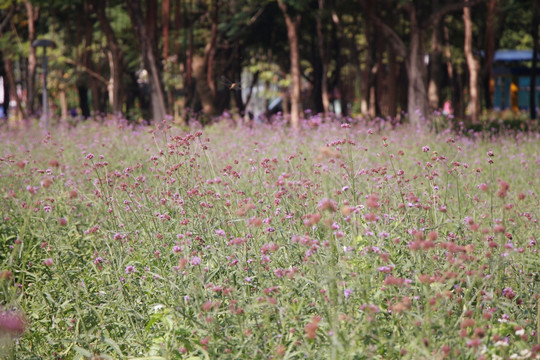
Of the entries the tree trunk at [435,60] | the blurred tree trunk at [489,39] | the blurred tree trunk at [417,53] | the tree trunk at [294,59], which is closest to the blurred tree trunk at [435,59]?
the tree trunk at [435,60]

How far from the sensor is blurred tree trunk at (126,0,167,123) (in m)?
16.7

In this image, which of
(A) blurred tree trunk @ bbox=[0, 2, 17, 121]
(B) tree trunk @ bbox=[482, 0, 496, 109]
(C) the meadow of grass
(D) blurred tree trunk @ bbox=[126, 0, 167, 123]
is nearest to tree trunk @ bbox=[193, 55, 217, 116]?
(D) blurred tree trunk @ bbox=[126, 0, 167, 123]

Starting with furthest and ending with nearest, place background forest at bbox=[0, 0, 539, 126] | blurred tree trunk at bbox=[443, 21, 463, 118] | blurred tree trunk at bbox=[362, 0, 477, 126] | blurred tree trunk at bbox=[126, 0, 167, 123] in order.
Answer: blurred tree trunk at bbox=[443, 21, 463, 118] < background forest at bbox=[0, 0, 539, 126] < blurred tree trunk at bbox=[126, 0, 167, 123] < blurred tree trunk at bbox=[362, 0, 477, 126]

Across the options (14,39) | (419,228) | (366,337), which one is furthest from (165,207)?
(14,39)

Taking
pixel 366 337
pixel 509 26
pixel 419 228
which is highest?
pixel 509 26

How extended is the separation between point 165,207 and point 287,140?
6.04m

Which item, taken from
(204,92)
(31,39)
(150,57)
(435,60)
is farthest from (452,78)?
(150,57)

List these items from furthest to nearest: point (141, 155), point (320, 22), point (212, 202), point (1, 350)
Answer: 1. point (320, 22)
2. point (141, 155)
3. point (212, 202)
4. point (1, 350)

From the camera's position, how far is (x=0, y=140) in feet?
41.9

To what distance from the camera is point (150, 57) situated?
16938mm

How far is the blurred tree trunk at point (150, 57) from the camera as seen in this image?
658 inches

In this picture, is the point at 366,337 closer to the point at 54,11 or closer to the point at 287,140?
the point at 287,140

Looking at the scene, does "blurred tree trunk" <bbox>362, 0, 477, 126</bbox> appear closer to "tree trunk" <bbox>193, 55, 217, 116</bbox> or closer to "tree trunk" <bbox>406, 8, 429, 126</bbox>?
"tree trunk" <bbox>406, 8, 429, 126</bbox>

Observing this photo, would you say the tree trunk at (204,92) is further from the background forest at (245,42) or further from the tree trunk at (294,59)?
the tree trunk at (294,59)
